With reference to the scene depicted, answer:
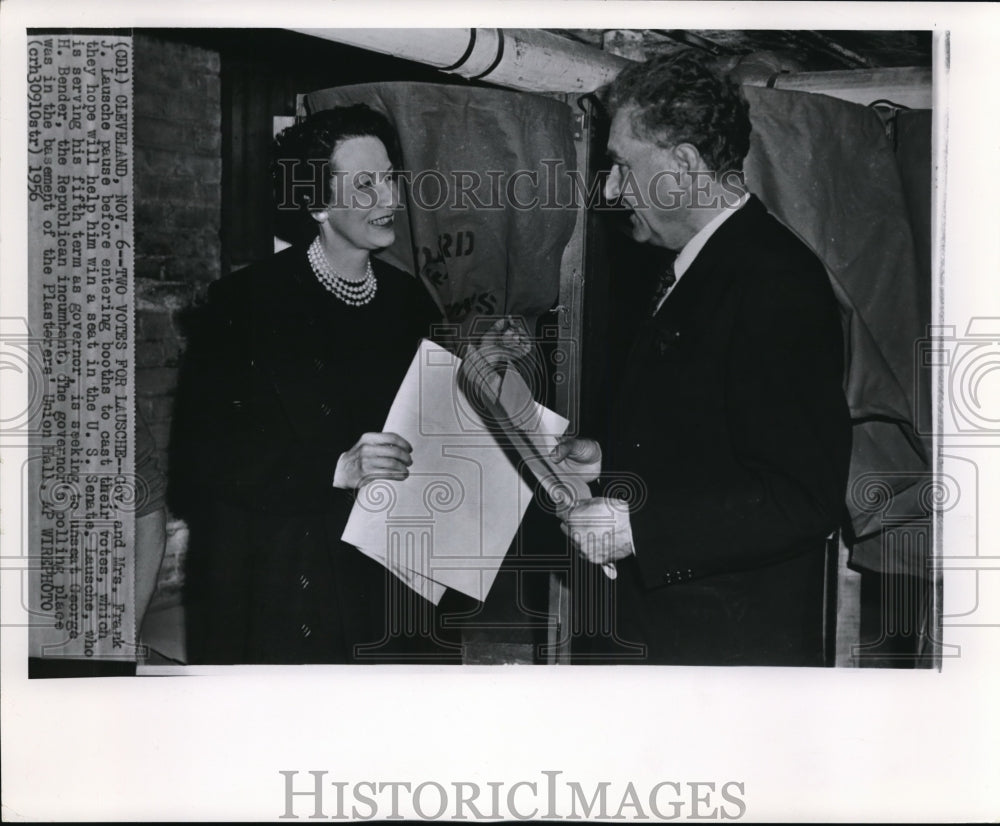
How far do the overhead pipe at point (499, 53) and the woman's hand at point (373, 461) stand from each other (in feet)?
3.13

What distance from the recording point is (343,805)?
2727 millimetres

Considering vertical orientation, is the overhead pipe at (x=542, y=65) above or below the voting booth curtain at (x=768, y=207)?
above

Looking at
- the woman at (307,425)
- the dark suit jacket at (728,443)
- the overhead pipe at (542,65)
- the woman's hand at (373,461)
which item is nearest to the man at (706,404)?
the dark suit jacket at (728,443)

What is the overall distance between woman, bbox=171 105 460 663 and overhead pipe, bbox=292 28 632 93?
7.3 inches

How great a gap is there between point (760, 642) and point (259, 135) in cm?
184

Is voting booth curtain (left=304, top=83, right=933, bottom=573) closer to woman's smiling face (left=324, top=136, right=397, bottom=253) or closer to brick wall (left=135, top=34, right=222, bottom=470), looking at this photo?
woman's smiling face (left=324, top=136, right=397, bottom=253)

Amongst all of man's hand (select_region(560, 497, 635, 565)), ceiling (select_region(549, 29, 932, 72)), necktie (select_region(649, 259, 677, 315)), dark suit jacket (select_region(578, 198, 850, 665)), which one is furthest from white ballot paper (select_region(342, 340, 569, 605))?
ceiling (select_region(549, 29, 932, 72))

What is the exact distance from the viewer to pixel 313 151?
8.93 ft

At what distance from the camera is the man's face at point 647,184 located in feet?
→ 8.95

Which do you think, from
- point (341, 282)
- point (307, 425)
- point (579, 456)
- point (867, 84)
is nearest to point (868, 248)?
point (867, 84)

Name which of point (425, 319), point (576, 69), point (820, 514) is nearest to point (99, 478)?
point (425, 319)

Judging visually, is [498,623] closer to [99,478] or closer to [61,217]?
[99,478]

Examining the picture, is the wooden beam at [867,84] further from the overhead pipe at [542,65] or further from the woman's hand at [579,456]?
the woman's hand at [579,456]

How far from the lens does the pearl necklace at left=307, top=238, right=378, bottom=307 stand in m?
2.75
